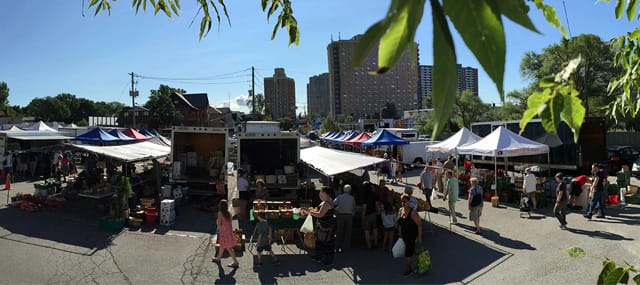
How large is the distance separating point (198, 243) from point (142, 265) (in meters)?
1.86

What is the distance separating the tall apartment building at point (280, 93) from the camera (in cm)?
12517

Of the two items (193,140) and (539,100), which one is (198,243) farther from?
(539,100)

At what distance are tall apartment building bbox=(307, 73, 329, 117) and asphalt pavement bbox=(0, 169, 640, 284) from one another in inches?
5217

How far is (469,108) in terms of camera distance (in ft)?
152

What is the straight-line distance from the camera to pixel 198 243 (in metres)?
9.90

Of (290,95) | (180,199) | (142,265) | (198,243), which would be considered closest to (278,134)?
(180,199)

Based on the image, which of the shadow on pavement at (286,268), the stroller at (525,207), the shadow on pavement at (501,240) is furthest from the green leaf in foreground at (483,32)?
the stroller at (525,207)

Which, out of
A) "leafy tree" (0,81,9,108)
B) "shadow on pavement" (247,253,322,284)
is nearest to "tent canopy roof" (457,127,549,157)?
"shadow on pavement" (247,253,322,284)

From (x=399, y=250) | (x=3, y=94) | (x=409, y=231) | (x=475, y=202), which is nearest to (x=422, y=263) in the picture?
(x=399, y=250)

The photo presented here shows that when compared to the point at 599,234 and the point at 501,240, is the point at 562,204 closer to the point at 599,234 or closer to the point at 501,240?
the point at 599,234

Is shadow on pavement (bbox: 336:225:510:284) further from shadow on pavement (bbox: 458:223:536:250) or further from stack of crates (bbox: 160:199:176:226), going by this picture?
stack of crates (bbox: 160:199:176:226)

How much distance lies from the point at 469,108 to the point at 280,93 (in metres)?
89.0

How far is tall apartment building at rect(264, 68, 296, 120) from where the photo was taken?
411 feet

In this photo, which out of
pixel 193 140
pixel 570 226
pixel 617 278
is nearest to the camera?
pixel 617 278
